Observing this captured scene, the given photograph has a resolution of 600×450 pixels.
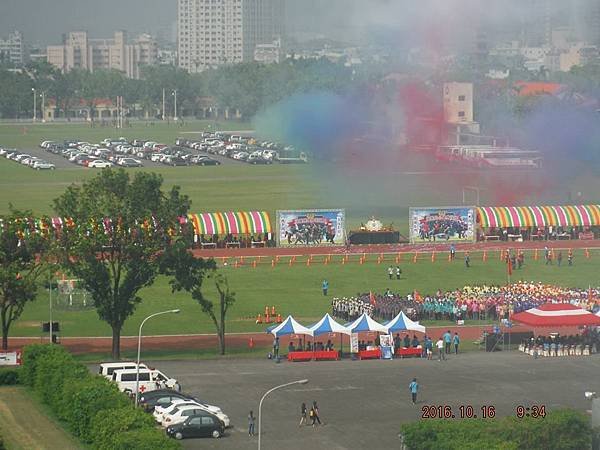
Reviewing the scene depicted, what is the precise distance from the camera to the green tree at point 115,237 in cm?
5134

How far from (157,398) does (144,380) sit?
2.46m

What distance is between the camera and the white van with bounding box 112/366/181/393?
146 feet

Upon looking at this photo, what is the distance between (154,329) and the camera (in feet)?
186

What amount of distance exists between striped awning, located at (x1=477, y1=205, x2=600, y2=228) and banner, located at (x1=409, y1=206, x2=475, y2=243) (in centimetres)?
163

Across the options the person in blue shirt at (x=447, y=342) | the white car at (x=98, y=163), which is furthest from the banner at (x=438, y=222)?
the white car at (x=98, y=163)

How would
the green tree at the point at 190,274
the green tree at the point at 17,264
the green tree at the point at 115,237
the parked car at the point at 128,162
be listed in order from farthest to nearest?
the parked car at the point at 128,162 → the green tree at the point at 190,274 → the green tree at the point at 17,264 → the green tree at the point at 115,237

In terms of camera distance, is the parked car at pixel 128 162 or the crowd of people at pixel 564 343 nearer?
the crowd of people at pixel 564 343

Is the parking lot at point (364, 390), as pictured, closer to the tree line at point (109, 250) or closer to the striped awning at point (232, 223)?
the tree line at point (109, 250)

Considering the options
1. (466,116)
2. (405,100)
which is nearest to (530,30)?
(466,116)

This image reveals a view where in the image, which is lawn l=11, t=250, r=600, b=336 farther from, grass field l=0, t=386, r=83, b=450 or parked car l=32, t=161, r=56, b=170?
parked car l=32, t=161, r=56, b=170

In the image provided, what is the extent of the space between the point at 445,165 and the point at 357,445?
6717 centimetres

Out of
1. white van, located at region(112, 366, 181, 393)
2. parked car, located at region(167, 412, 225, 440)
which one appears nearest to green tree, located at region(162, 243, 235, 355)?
white van, located at region(112, 366, 181, 393)

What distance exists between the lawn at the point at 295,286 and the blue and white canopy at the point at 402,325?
6.26 m

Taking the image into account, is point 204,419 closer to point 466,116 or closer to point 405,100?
point 405,100
